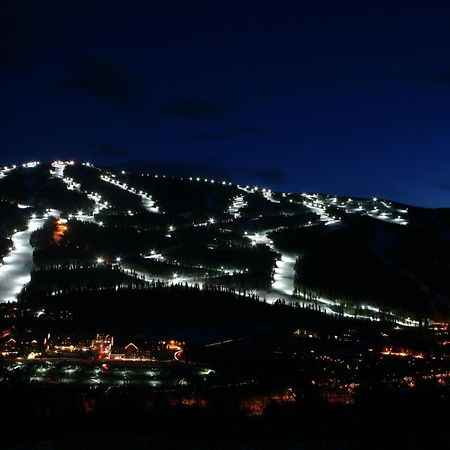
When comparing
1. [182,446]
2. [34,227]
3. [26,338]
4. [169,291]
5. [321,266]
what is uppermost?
[34,227]

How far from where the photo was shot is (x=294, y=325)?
49188 millimetres

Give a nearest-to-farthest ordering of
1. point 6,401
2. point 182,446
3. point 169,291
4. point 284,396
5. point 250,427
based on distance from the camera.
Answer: point 182,446 < point 250,427 < point 6,401 < point 284,396 < point 169,291

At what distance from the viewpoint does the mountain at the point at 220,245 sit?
206 ft

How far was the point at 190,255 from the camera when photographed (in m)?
76.1

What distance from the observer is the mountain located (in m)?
62.9

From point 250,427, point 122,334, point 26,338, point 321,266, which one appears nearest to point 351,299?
point 321,266

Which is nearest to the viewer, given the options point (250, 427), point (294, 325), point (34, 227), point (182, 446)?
point (182, 446)

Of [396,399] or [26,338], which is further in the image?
[26,338]

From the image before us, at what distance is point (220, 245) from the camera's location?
8306 cm

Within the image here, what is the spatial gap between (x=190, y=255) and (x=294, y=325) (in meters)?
28.5

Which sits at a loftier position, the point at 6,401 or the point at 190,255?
the point at 190,255

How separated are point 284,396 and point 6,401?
11872 mm

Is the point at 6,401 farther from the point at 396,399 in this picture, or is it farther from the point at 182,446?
the point at 396,399

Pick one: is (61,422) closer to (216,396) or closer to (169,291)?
(216,396)
